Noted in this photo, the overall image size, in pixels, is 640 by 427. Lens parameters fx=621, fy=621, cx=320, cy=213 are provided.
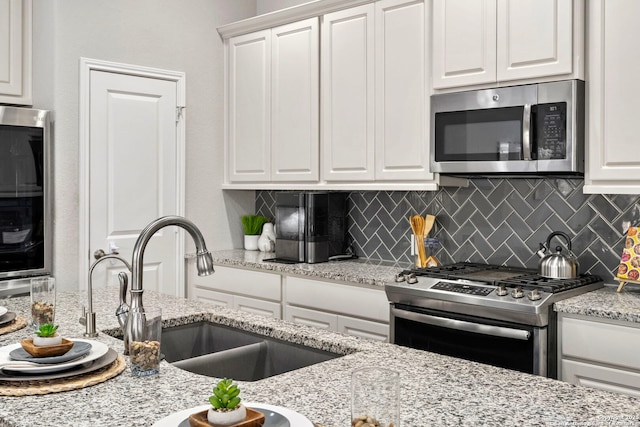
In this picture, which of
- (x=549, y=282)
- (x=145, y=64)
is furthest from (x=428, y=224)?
(x=145, y=64)

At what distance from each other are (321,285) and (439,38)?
1.51 m

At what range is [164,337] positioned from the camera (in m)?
2.21

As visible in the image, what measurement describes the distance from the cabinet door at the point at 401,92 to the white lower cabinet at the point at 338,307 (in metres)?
0.70

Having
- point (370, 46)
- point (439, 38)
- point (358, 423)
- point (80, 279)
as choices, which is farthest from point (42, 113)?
point (358, 423)

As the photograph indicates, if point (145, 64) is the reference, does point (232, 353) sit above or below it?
below

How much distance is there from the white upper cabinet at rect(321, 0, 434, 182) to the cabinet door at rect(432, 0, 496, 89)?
0.12 m

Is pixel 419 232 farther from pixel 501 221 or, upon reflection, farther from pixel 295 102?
pixel 295 102

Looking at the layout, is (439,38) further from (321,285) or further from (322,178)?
(321,285)

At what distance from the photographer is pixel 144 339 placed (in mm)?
1574

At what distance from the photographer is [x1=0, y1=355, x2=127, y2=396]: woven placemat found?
145 cm

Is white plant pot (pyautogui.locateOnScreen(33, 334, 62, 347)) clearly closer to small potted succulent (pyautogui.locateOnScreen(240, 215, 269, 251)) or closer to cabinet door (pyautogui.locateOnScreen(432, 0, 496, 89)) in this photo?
cabinet door (pyautogui.locateOnScreen(432, 0, 496, 89))

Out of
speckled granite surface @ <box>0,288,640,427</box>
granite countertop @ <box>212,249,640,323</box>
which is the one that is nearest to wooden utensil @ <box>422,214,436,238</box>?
granite countertop @ <box>212,249,640,323</box>

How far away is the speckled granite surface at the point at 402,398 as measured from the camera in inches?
50.0

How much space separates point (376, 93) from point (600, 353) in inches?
73.5
